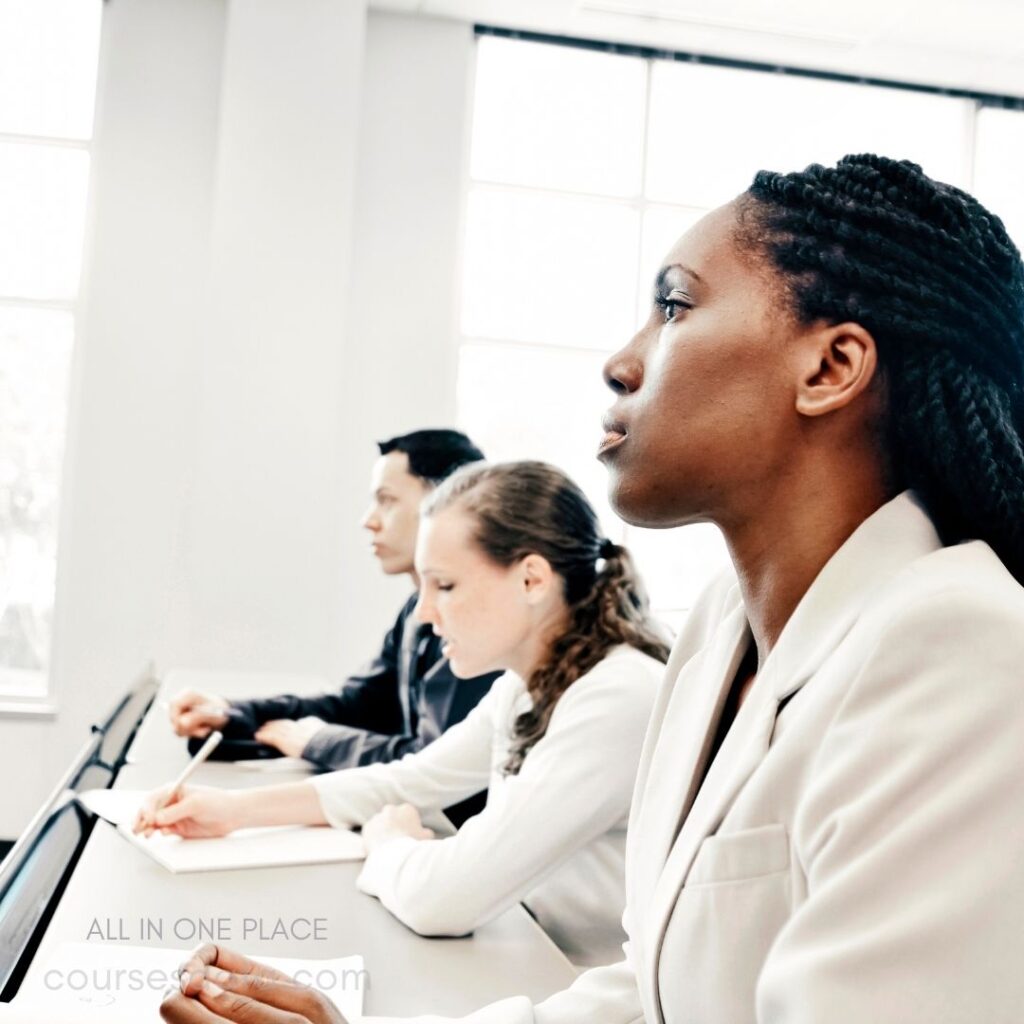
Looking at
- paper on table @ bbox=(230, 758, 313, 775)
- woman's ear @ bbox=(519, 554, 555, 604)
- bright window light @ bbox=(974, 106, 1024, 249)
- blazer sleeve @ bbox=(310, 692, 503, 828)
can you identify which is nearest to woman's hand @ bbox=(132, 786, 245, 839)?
blazer sleeve @ bbox=(310, 692, 503, 828)

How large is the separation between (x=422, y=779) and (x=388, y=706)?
4.05 feet

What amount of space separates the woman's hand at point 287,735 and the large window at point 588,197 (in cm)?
259

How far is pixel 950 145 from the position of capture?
521 centimetres

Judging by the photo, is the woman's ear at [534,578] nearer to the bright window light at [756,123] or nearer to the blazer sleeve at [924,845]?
the blazer sleeve at [924,845]

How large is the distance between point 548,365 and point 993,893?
4454 mm

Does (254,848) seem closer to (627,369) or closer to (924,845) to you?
(627,369)

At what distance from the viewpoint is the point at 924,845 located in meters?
0.61

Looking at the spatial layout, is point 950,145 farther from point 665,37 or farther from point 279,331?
point 279,331

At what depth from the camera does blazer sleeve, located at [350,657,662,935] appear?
1364 mm

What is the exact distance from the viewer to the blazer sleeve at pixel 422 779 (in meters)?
1.78

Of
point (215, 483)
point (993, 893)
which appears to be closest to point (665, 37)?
point (215, 483)

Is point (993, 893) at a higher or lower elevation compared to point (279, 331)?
lower

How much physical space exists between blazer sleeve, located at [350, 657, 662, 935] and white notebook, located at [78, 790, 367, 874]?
107 mm

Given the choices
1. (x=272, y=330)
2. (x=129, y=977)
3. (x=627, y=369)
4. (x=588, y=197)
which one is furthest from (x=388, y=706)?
(x=588, y=197)
